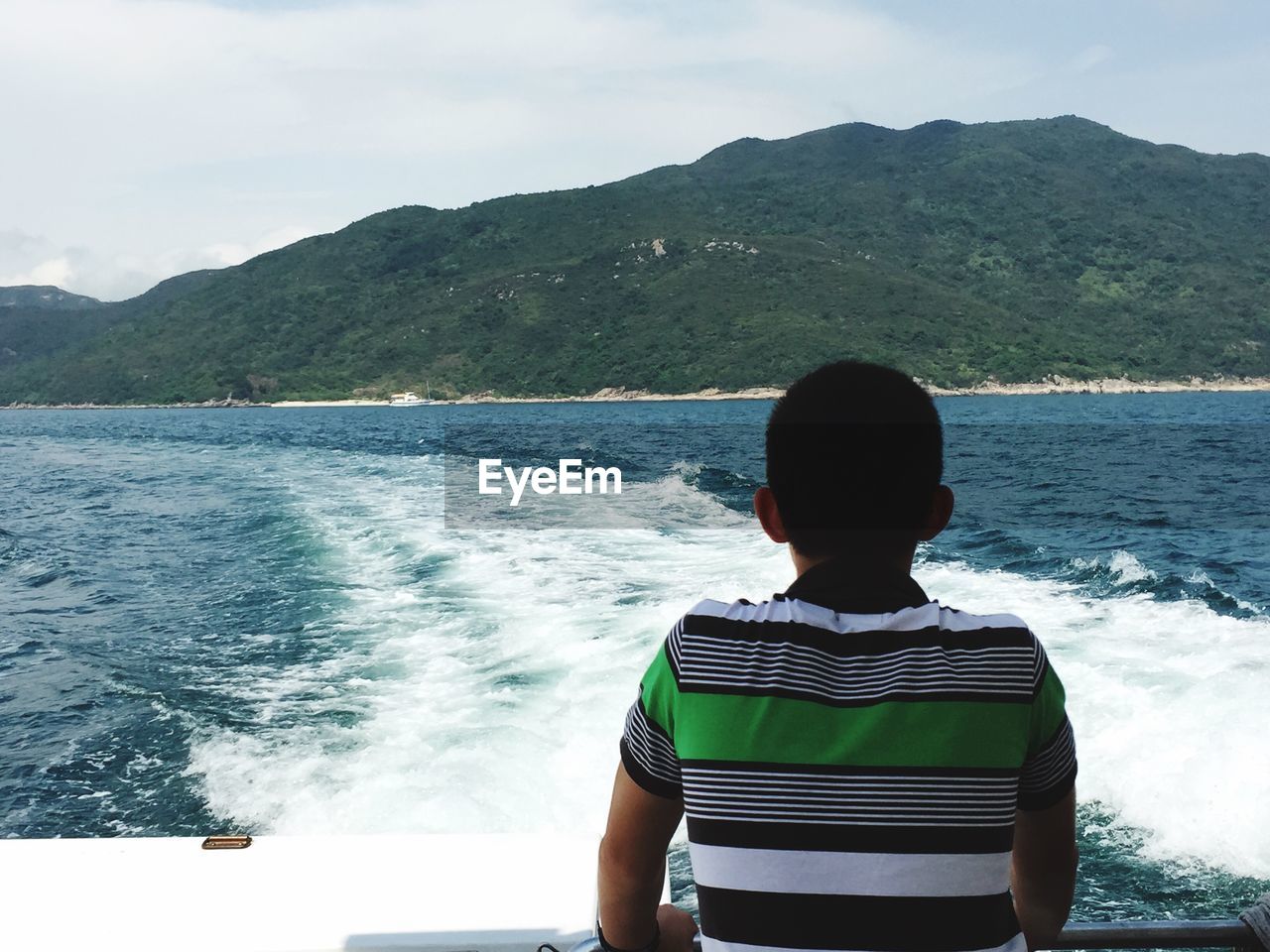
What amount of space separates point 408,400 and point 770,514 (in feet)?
291

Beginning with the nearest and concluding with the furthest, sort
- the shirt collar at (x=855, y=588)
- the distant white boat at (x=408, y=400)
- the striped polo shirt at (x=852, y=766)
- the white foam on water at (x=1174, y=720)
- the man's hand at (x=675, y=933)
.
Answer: the striped polo shirt at (x=852, y=766), the shirt collar at (x=855, y=588), the man's hand at (x=675, y=933), the white foam on water at (x=1174, y=720), the distant white boat at (x=408, y=400)

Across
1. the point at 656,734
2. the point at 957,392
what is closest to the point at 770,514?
the point at 656,734

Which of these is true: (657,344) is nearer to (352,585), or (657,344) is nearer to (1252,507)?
(1252,507)

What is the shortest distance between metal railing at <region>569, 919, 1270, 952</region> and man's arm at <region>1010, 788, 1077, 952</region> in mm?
88

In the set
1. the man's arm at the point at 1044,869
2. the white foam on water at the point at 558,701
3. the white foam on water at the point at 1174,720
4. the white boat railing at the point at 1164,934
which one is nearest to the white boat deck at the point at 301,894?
the white boat railing at the point at 1164,934

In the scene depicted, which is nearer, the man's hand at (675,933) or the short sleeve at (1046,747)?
the short sleeve at (1046,747)

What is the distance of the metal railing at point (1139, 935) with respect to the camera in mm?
1405

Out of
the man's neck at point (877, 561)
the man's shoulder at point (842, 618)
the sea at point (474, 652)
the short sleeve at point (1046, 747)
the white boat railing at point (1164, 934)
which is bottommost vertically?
the sea at point (474, 652)

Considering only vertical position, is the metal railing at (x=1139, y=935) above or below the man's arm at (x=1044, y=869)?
below

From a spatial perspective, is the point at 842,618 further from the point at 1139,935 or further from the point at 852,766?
the point at 1139,935

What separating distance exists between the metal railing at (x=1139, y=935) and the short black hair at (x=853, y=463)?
61cm

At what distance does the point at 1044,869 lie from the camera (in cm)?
131

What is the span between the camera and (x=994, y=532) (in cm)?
1562

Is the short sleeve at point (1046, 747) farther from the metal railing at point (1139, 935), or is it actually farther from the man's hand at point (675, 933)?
the man's hand at point (675, 933)
